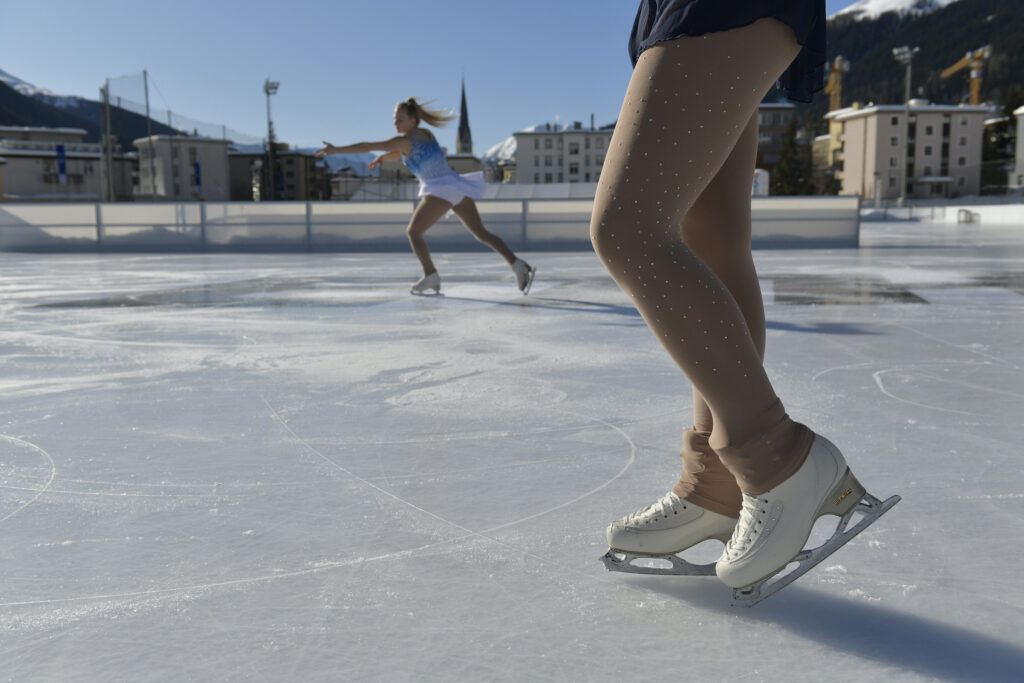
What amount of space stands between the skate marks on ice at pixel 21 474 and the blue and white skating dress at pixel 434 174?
4117mm

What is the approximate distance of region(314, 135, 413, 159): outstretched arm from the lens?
Answer: 567cm

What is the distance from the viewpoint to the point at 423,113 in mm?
6141

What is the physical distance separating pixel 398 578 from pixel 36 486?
0.92 meters

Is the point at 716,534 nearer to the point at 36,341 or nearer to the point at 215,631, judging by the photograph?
the point at 215,631

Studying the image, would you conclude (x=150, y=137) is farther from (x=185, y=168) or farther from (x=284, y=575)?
Answer: (x=284, y=575)

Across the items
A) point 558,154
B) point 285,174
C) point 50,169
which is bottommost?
point 50,169

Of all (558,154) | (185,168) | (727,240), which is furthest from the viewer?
(558,154)

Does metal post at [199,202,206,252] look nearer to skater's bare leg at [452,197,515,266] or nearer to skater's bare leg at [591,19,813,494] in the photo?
skater's bare leg at [452,197,515,266]

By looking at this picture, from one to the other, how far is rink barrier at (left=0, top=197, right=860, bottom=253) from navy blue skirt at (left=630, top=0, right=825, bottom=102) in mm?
12759

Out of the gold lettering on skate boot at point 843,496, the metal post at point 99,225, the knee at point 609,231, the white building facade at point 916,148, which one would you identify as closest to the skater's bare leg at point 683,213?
the knee at point 609,231

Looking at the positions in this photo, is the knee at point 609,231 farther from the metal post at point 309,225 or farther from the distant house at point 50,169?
the distant house at point 50,169

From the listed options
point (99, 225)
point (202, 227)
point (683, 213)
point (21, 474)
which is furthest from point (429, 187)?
point (99, 225)

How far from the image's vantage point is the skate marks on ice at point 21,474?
173cm

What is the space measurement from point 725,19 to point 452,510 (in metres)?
0.95
